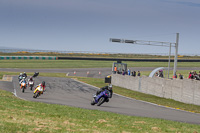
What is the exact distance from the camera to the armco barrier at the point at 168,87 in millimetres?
23016

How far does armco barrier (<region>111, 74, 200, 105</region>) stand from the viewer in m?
23.0

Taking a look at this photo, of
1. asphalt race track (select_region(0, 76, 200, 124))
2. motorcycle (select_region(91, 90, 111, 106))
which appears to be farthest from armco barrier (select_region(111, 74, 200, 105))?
motorcycle (select_region(91, 90, 111, 106))

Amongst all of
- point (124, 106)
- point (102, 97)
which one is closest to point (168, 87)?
point (124, 106)

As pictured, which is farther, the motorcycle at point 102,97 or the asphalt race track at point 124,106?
the motorcycle at point 102,97

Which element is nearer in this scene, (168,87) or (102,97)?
(102,97)

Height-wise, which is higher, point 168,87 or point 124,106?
point 168,87

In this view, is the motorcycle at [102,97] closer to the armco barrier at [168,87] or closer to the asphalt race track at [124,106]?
the asphalt race track at [124,106]

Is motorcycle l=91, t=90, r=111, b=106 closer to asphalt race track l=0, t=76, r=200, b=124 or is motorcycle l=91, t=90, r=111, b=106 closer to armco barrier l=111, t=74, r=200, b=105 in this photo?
asphalt race track l=0, t=76, r=200, b=124

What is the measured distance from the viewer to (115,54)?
363 feet

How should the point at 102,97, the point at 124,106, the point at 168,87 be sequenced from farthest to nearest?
1. the point at 168,87
2. the point at 124,106
3. the point at 102,97

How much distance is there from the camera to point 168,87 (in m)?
26.8

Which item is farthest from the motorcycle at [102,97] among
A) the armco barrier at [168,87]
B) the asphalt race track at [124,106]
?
the armco barrier at [168,87]

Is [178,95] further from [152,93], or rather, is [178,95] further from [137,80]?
[137,80]

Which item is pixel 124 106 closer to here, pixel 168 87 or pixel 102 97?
pixel 102 97
